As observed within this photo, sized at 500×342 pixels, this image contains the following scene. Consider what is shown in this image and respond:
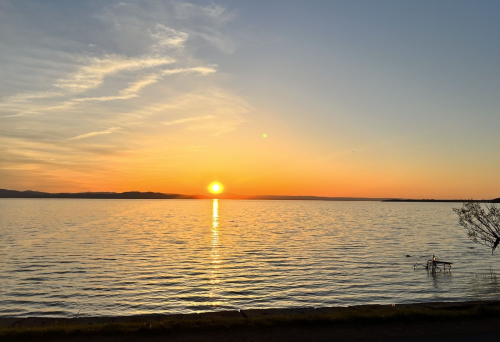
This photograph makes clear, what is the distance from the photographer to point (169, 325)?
13.5 meters

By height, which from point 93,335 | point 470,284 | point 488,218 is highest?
point 488,218

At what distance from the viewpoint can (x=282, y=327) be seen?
13.8 metres

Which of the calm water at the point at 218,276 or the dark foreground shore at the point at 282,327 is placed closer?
the dark foreground shore at the point at 282,327

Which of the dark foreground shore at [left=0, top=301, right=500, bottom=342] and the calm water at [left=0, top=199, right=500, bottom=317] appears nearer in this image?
the dark foreground shore at [left=0, top=301, right=500, bottom=342]

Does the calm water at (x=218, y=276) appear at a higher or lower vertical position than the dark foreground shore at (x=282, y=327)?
lower

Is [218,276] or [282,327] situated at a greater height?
[282,327]

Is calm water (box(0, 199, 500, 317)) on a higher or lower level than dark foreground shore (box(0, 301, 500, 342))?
lower

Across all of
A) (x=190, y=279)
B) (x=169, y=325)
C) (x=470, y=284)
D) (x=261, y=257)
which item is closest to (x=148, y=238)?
(x=261, y=257)

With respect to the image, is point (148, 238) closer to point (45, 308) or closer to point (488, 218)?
point (45, 308)

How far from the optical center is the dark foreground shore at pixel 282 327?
12.6 meters

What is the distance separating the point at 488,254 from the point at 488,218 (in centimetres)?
1989

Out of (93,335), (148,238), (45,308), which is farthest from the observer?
(148,238)

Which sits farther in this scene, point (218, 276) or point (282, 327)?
point (218, 276)

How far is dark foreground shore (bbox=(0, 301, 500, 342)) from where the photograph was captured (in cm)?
1260
